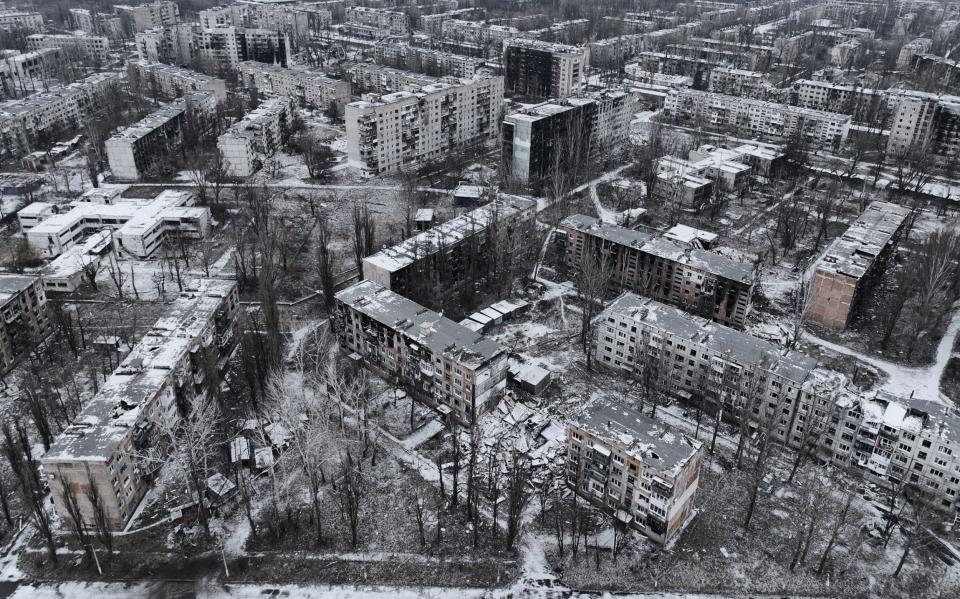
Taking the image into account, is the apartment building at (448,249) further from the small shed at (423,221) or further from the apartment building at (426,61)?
the apartment building at (426,61)

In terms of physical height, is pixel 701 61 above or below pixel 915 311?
above

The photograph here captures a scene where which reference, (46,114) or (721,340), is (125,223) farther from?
(721,340)

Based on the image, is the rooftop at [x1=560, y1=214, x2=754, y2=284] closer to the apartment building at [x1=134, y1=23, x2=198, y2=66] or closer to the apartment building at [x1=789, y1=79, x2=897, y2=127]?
the apartment building at [x1=789, y1=79, x2=897, y2=127]

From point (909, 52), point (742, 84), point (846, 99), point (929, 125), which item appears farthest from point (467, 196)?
point (909, 52)

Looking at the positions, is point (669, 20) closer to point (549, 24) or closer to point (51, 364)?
point (549, 24)

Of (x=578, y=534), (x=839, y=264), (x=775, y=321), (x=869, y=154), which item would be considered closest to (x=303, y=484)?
(x=578, y=534)

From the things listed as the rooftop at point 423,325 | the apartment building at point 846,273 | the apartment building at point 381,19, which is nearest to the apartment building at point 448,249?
the rooftop at point 423,325

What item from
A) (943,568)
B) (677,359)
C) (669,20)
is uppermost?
(669,20)
